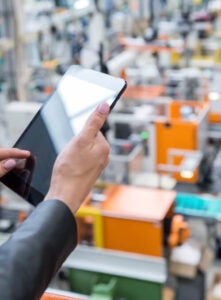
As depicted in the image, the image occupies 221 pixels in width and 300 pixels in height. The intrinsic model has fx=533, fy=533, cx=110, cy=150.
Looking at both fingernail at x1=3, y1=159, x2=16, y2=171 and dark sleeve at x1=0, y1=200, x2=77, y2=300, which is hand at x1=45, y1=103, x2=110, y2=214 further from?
fingernail at x1=3, y1=159, x2=16, y2=171

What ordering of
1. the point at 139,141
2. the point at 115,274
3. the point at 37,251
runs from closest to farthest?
the point at 37,251
the point at 115,274
the point at 139,141

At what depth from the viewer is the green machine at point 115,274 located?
3.74 metres

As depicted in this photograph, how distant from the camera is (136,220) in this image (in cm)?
408

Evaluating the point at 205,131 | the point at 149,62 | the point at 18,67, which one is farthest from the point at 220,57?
the point at 18,67

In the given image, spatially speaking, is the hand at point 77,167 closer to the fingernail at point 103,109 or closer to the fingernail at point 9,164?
the fingernail at point 103,109

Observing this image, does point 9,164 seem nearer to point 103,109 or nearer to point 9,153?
point 9,153

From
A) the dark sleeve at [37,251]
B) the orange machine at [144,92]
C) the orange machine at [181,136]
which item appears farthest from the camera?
the orange machine at [144,92]

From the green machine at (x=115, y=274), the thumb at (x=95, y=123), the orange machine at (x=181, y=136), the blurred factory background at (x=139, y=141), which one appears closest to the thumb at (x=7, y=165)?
the blurred factory background at (x=139, y=141)

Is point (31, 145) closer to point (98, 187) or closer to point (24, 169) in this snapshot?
point (24, 169)

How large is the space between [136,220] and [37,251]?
10.3 ft

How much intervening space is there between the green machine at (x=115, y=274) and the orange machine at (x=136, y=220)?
0.14m

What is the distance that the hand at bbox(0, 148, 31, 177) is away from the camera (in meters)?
1.26

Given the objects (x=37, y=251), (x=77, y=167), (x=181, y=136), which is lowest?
(x=181, y=136)

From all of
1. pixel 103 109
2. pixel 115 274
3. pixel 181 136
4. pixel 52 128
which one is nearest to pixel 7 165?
pixel 52 128
